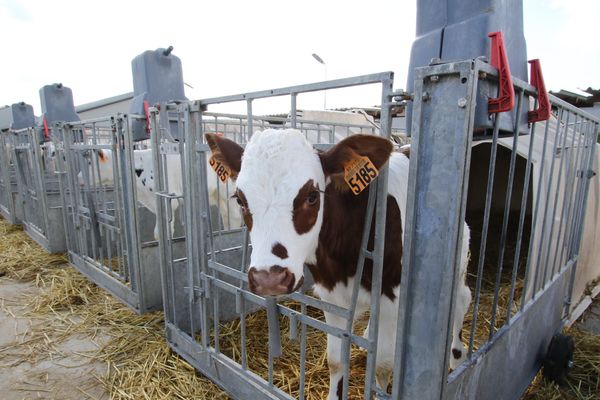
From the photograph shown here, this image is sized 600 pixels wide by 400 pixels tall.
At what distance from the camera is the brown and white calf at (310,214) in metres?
1.43

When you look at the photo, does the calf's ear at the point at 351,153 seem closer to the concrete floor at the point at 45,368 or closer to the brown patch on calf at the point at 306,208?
the brown patch on calf at the point at 306,208

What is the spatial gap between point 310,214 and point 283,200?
0.15 m

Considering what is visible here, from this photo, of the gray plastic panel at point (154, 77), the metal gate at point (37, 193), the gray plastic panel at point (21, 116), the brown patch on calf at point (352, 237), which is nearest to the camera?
the brown patch on calf at point (352, 237)

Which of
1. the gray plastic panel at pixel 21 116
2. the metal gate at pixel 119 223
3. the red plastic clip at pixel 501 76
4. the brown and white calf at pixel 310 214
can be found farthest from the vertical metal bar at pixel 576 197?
the gray plastic panel at pixel 21 116

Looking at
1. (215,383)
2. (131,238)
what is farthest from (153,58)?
(215,383)

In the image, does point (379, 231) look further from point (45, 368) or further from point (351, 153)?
point (45, 368)

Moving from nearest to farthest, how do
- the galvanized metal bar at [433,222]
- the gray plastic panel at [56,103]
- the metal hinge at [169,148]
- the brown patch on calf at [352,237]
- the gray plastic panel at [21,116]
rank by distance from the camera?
1. the galvanized metal bar at [433,222]
2. the brown patch on calf at [352,237]
3. the metal hinge at [169,148]
4. the gray plastic panel at [56,103]
5. the gray plastic panel at [21,116]

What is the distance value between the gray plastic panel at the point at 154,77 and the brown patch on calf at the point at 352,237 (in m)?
3.35

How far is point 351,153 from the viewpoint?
4.96 feet

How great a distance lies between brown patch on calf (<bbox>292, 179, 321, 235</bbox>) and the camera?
59.4 inches

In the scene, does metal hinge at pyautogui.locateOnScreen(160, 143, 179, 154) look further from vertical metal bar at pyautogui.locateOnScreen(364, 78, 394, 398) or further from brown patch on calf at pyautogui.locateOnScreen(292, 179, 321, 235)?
vertical metal bar at pyautogui.locateOnScreen(364, 78, 394, 398)

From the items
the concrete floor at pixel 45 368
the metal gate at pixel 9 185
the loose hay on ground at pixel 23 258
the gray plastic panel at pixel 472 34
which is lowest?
the concrete floor at pixel 45 368

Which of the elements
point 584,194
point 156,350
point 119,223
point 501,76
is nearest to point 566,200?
point 584,194

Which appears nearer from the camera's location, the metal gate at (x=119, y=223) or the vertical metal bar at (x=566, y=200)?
the vertical metal bar at (x=566, y=200)
